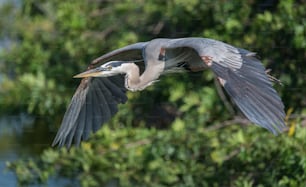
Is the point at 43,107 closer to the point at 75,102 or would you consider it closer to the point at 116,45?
the point at 116,45

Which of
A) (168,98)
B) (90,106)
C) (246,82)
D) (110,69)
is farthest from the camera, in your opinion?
(168,98)

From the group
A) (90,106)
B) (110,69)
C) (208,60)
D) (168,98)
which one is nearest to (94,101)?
(90,106)

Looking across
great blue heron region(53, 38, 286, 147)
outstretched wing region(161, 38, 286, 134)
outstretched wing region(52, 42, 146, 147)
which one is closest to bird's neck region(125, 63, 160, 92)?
great blue heron region(53, 38, 286, 147)

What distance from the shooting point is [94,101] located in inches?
180

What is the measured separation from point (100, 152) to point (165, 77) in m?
0.52

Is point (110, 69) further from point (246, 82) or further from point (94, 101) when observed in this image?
point (246, 82)

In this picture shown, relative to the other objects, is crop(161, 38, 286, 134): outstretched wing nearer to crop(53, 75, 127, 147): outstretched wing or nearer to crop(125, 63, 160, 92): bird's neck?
crop(125, 63, 160, 92): bird's neck

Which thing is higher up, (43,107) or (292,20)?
(292,20)

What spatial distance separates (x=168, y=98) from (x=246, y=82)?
5.01 feet

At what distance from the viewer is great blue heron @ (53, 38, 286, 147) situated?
3.60m

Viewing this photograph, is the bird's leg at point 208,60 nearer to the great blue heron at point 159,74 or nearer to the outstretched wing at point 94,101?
the great blue heron at point 159,74

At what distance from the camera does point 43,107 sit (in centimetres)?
532

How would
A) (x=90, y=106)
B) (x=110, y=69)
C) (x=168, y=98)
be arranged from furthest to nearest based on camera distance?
(x=168, y=98), (x=90, y=106), (x=110, y=69)

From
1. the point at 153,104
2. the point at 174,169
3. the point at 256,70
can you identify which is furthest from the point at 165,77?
the point at 256,70
